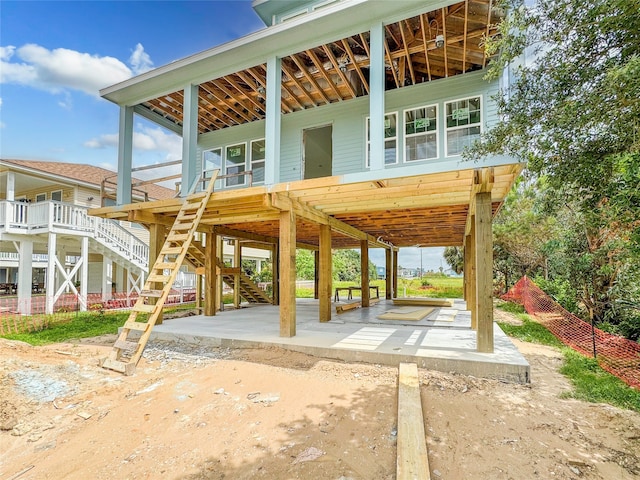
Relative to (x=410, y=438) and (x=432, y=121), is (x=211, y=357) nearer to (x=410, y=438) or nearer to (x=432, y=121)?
(x=410, y=438)

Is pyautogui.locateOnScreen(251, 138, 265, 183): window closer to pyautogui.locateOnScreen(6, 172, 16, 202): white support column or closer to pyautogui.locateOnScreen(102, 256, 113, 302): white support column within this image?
pyautogui.locateOnScreen(102, 256, 113, 302): white support column

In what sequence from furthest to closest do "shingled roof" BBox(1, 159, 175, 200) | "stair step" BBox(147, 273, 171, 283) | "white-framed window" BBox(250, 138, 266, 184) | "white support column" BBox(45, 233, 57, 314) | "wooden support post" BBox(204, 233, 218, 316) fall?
"shingled roof" BBox(1, 159, 175, 200) < "white support column" BBox(45, 233, 57, 314) < "wooden support post" BBox(204, 233, 218, 316) < "white-framed window" BBox(250, 138, 266, 184) < "stair step" BBox(147, 273, 171, 283)

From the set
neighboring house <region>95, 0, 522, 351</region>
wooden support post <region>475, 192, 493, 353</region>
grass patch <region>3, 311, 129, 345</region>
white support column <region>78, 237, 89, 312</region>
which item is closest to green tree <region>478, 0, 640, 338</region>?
neighboring house <region>95, 0, 522, 351</region>

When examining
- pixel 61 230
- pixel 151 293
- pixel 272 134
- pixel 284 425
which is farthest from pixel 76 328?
pixel 284 425

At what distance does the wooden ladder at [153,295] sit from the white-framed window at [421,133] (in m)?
4.40

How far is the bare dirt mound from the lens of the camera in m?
2.75

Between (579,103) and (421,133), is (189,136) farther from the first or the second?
(579,103)

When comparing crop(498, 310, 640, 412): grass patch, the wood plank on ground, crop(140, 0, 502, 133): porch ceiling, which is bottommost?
crop(498, 310, 640, 412): grass patch

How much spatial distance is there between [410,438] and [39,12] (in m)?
12.6

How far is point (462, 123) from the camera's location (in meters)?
7.19

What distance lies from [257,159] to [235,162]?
2.47ft

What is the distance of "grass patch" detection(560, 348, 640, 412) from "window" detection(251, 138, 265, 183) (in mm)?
7795

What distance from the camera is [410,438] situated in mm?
2996

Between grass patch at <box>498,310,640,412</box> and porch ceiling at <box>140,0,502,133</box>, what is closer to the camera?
grass patch at <box>498,310,640,412</box>
